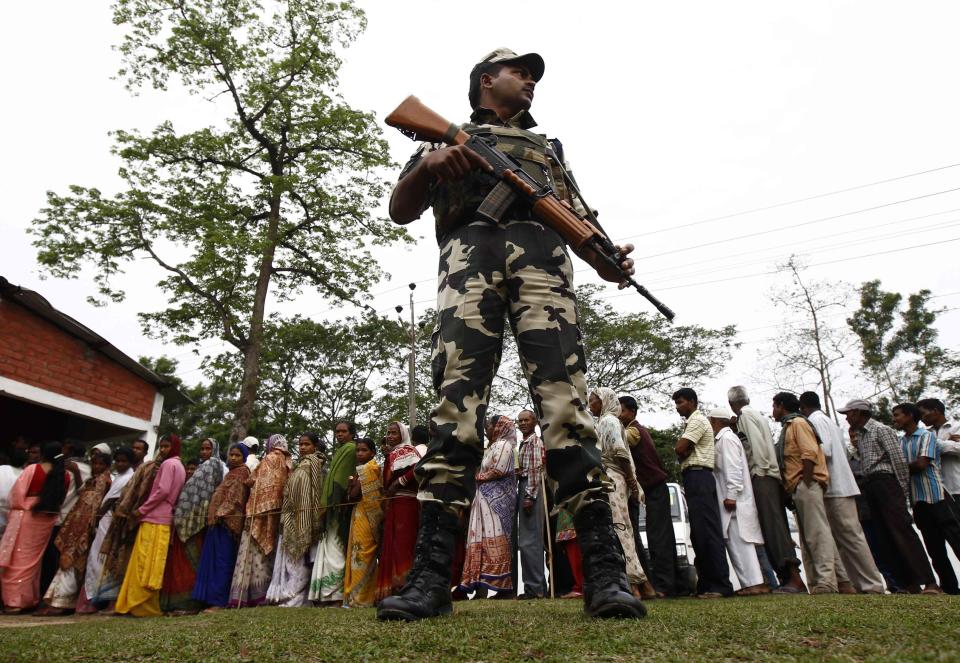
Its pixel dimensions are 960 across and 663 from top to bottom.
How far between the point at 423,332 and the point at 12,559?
1876cm

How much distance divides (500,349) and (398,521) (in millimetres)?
3696

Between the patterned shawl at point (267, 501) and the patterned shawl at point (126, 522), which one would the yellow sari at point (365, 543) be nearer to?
the patterned shawl at point (267, 501)

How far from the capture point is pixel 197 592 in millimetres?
6145

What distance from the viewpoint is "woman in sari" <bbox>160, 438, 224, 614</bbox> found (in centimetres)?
621

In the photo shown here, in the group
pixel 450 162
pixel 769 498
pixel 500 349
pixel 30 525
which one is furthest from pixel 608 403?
pixel 30 525

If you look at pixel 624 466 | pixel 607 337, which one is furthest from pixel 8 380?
pixel 607 337

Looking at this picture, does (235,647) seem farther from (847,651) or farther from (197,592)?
(197,592)

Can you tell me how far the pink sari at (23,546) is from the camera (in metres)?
6.90

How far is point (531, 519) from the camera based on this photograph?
616cm

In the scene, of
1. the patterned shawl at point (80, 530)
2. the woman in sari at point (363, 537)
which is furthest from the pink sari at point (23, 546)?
the woman in sari at point (363, 537)

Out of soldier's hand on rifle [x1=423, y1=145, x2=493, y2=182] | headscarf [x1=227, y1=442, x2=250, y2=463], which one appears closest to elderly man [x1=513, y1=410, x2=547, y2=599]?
headscarf [x1=227, y1=442, x2=250, y2=463]

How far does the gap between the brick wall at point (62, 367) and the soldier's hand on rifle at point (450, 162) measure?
11.7m

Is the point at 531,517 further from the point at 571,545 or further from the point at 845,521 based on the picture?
the point at 845,521

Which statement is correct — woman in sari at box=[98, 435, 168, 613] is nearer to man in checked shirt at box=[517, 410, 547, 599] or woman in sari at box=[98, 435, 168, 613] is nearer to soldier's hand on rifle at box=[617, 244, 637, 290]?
man in checked shirt at box=[517, 410, 547, 599]
